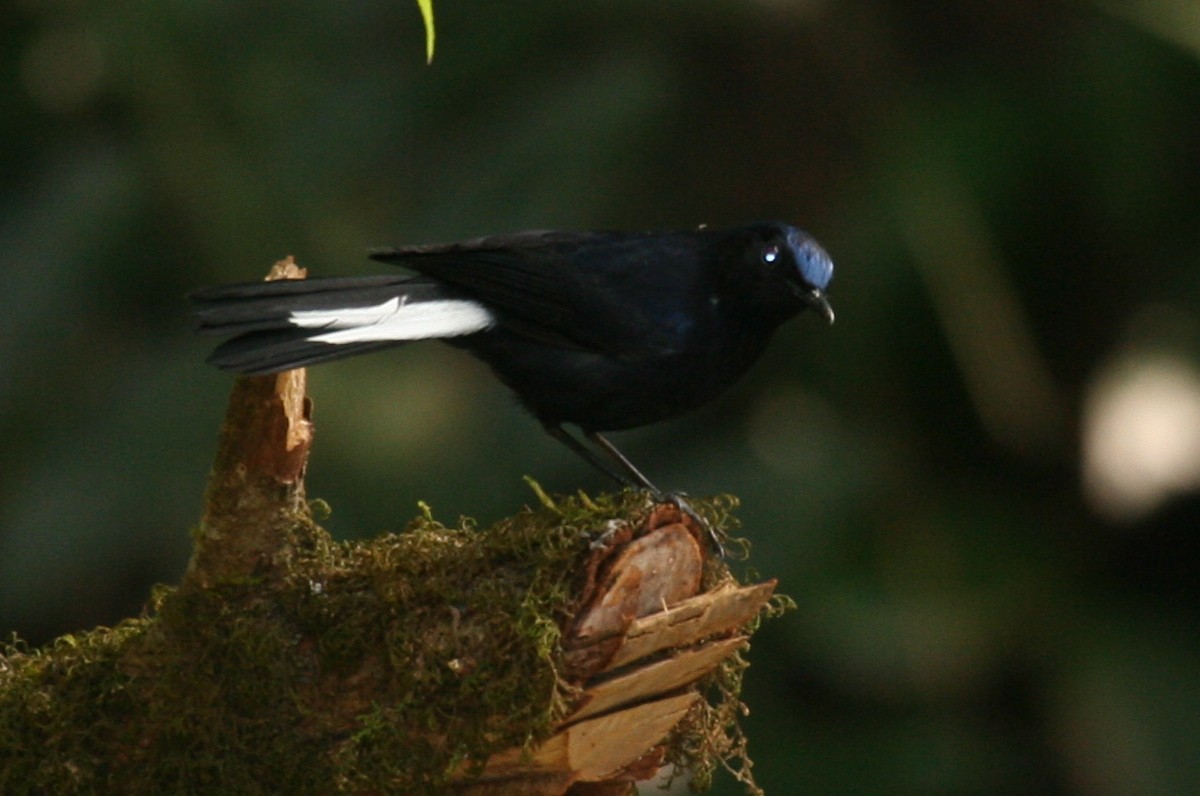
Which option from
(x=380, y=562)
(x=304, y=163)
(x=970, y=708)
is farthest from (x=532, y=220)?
(x=380, y=562)

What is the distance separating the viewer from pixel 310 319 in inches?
122

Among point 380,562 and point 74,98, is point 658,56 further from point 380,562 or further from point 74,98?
point 380,562

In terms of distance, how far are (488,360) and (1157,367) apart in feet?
11.8

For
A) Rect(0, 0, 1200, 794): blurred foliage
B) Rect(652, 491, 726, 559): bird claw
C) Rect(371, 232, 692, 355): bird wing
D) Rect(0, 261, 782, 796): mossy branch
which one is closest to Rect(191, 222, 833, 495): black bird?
Rect(371, 232, 692, 355): bird wing

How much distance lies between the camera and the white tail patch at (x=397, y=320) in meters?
3.12

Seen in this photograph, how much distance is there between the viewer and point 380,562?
2953mm

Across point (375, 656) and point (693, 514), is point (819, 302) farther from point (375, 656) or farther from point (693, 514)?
point (375, 656)

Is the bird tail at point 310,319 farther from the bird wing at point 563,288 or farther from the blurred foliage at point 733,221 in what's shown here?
the blurred foliage at point 733,221

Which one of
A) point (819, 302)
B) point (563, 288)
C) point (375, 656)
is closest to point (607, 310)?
point (563, 288)

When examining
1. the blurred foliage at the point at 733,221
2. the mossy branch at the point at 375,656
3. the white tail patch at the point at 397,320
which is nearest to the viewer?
the mossy branch at the point at 375,656

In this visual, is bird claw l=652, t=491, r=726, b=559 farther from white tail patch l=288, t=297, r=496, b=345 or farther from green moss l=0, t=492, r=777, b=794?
white tail patch l=288, t=297, r=496, b=345

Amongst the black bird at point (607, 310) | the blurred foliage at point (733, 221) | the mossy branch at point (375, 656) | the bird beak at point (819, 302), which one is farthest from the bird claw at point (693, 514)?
the blurred foliage at point (733, 221)

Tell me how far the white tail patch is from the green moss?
356mm

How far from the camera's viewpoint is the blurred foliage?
600cm
